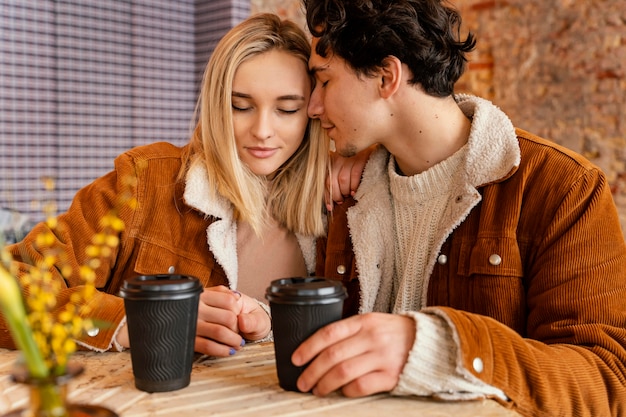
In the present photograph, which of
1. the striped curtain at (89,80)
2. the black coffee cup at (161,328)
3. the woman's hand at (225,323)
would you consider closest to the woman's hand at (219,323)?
the woman's hand at (225,323)

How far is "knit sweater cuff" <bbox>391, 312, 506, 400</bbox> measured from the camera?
109 cm

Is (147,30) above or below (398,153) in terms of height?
above

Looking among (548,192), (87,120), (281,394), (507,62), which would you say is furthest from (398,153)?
(87,120)

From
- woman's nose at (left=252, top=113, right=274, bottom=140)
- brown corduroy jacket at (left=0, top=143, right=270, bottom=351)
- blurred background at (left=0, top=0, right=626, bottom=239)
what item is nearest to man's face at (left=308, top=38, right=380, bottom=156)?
woman's nose at (left=252, top=113, right=274, bottom=140)

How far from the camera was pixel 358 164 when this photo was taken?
1.93 meters

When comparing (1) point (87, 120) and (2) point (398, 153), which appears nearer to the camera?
(2) point (398, 153)

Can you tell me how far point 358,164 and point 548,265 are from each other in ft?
2.14

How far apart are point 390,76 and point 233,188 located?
519 mm

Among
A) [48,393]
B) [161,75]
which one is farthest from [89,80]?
[48,393]

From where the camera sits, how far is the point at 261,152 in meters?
1.88

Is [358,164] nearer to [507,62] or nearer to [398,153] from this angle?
[398,153]

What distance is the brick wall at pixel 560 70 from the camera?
10.6 feet

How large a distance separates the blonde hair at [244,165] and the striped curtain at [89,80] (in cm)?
211

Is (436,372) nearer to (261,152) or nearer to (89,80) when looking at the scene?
(261,152)
